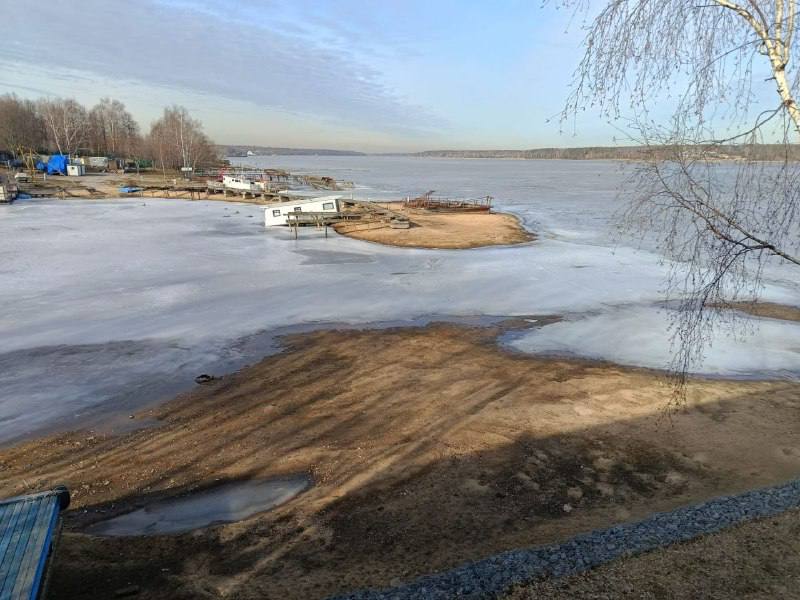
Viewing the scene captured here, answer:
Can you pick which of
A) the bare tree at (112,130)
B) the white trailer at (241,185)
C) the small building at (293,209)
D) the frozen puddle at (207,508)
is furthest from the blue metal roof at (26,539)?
the bare tree at (112,130)

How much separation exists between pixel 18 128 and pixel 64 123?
1281 cm

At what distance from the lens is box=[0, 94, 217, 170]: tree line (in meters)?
90.1

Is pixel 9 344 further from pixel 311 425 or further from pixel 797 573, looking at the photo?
pixel 797 573

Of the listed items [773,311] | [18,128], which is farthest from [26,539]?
[18,128]

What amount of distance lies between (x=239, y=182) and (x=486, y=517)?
191 feet

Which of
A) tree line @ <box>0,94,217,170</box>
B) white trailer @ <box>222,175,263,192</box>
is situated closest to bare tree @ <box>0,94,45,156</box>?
tree line @ <box>0,94,217,170</box>

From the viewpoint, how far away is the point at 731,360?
1275 cm

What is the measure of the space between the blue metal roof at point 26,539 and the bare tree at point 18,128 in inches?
3778

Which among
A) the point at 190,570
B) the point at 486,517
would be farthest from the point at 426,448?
the point at 190,570

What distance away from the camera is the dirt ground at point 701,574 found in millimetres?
4633

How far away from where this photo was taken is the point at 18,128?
88125 millimetres

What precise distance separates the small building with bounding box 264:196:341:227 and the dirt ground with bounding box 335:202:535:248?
1.56 metres

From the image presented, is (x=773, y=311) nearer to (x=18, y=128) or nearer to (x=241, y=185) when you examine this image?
(x=241, y=185)

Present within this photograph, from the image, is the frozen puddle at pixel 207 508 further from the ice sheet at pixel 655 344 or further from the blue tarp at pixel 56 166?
the blue tarp at pixel 56 166
